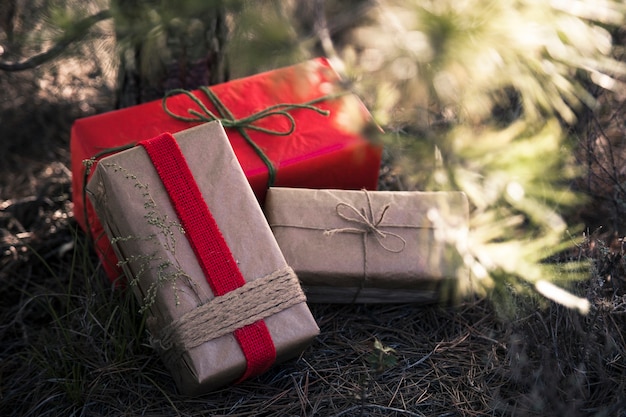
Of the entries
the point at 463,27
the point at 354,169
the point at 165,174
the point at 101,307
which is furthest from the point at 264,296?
the point at 463,27

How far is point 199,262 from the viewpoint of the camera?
154 cm

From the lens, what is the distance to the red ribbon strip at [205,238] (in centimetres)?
150

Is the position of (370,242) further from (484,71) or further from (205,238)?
(484,71)

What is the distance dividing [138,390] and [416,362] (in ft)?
2.32

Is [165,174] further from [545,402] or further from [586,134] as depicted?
[586,134]

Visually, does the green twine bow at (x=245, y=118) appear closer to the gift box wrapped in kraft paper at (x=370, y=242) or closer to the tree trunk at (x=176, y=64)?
the gift box wrapped in kraft paper at (x=370, y=242)

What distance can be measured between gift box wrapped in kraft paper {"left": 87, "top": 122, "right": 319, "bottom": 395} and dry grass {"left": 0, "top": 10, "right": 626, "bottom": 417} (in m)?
0.10

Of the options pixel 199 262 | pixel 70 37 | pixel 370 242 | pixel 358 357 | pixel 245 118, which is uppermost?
pixel 70 37

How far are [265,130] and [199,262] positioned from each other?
0.52m

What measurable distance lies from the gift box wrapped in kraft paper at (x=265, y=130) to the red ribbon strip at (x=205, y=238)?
25 centimetres

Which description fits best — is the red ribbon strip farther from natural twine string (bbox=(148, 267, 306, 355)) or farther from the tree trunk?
the tree trunk

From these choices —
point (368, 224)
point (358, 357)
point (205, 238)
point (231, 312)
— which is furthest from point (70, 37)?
point (358, 357)

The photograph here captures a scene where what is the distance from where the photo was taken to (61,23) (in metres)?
1.32

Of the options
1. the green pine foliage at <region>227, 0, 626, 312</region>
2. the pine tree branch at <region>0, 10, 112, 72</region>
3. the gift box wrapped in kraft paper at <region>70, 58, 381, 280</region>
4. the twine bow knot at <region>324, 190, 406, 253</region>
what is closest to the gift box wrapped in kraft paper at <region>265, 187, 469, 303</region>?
the twine bow knot at <region>324, 190, 406, 253</region>
